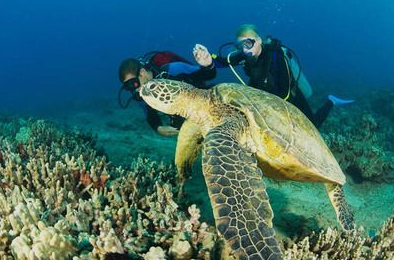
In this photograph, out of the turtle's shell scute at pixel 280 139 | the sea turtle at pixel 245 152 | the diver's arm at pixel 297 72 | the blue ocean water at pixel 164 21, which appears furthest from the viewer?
the blue ocean water at pixel 164 21

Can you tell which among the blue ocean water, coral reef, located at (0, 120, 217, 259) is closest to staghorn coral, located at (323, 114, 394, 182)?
coral reef, located at (0, 120, 217, 259)

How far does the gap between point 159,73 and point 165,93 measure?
1.56 m

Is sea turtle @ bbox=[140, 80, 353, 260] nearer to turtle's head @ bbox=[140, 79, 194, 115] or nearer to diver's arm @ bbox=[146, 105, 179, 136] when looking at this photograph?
turtle's head @ bbox=[140, 79, 194, 115]

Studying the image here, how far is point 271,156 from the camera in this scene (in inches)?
137

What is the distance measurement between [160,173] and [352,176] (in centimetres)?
400

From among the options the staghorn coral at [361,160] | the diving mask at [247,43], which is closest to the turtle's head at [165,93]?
the diving mask at [247,43]

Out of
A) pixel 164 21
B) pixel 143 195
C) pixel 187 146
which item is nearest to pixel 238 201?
A: pixel 143 195

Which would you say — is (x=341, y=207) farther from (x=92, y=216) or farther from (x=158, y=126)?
(x=158, y=126)

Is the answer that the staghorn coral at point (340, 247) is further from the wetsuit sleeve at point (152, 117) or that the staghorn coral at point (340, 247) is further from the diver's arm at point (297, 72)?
the diver's arm at point (297, 72)

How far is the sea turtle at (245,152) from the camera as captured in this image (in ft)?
6.96

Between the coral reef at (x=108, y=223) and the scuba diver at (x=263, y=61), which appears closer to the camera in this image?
the coral reef at (x=108, y=223)

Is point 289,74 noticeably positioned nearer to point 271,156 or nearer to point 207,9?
point 271,156

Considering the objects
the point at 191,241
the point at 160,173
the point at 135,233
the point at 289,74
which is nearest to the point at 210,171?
the point at 191,241

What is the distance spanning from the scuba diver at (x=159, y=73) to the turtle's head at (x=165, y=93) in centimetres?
86
